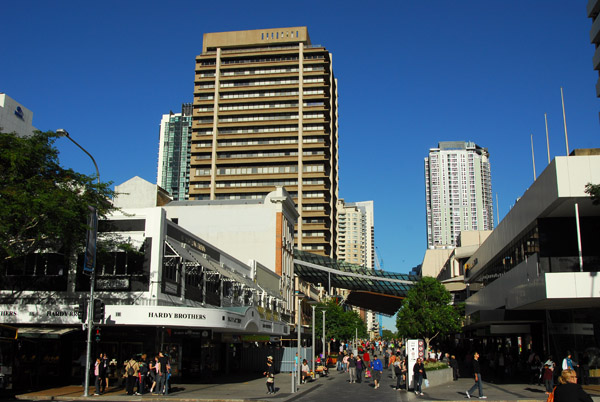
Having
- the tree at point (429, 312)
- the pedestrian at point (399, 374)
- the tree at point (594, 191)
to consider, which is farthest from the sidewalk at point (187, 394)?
the tree at point (429, 312)

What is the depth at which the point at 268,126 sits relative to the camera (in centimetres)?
11425

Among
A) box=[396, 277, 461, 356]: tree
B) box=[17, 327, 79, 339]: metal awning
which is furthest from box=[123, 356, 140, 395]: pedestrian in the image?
box=[396, 277, 461, 356]: tree

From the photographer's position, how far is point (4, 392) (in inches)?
984

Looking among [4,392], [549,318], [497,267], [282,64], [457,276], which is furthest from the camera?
[282,64]

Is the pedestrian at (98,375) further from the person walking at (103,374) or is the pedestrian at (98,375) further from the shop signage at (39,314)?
the shop signage at (39,314)

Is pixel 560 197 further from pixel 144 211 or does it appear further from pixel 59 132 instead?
pixel 59 132

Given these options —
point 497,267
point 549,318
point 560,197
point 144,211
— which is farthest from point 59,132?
point 497,267

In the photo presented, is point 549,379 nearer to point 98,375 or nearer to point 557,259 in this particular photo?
point 557,259

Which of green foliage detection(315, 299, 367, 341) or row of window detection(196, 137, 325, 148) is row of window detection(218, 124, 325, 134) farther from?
green foliage detection(315, 299, 367, 341)

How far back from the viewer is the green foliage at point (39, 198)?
24.3 metres

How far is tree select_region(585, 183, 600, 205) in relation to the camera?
2367 centimetres

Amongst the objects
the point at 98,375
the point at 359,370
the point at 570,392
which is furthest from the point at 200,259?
the point at 570,392

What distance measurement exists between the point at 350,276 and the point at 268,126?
36.9 m

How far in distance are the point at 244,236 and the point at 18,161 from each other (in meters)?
36.0
